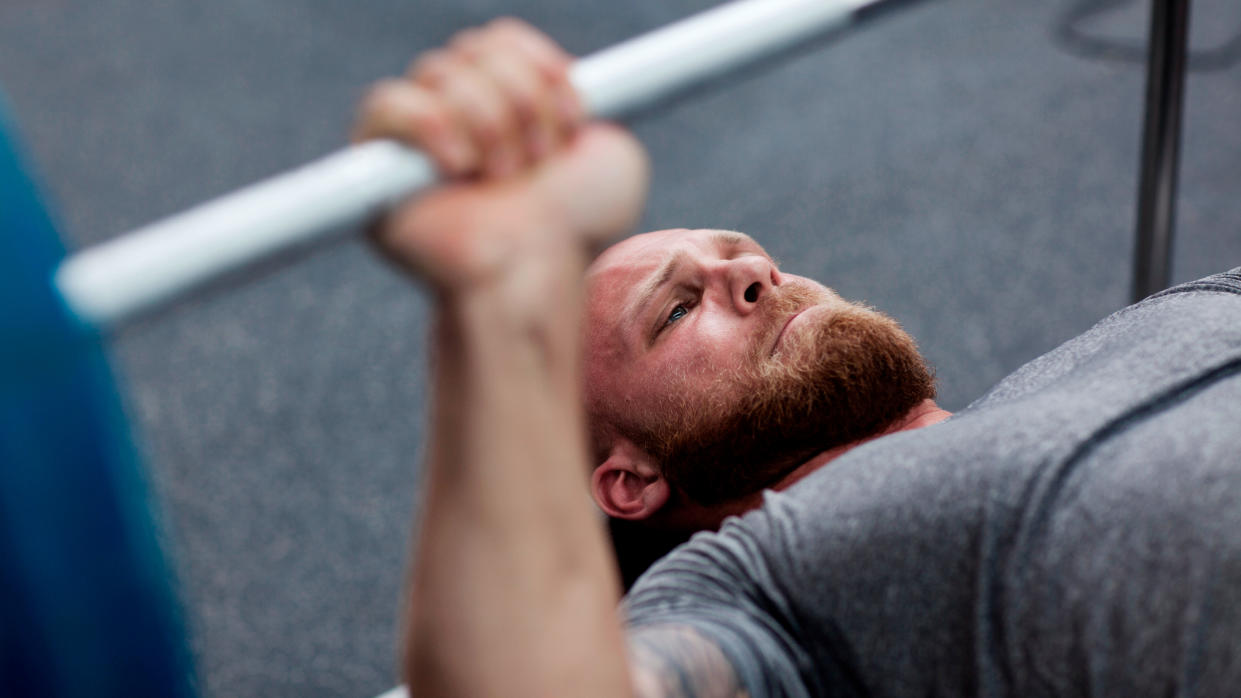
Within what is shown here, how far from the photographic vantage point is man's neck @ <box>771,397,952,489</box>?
1.14 m

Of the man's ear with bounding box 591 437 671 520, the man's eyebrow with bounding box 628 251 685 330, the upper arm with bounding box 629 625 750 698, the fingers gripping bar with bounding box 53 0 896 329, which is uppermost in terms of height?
the fingers gripping bar with bounding box 53 0 896 329

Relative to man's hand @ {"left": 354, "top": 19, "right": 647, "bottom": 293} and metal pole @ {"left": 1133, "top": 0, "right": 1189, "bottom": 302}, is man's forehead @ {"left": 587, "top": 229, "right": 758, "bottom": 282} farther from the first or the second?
man's hand @ {"left": 354, "top": 19, "right": 647, "bottom": 293}

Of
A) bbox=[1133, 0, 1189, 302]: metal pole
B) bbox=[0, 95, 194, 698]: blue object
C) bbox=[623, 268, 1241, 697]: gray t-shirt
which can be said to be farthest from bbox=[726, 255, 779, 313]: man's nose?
bbox=[0, 95, 194, 698]: blue object

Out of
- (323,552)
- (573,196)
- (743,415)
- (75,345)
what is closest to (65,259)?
(75,345)

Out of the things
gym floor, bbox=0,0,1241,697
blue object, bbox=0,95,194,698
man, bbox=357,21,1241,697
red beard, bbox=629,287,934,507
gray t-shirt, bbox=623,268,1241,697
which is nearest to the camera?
blue object, bbox=0,95,194,698

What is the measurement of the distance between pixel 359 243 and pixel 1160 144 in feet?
4.88

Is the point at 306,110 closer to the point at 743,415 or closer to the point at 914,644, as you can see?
the point at 743,415

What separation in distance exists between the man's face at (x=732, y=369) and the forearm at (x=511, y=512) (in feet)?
1.61

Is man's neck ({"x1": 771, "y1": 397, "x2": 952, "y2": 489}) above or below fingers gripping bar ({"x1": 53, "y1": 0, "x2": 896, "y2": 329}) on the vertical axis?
below

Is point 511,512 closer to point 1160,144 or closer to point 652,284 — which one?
point 652,284

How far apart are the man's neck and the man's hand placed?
567mm

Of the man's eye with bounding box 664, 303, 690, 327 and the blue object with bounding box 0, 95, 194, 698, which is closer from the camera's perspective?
the blue object with bounding box 0, 95, 194, 698

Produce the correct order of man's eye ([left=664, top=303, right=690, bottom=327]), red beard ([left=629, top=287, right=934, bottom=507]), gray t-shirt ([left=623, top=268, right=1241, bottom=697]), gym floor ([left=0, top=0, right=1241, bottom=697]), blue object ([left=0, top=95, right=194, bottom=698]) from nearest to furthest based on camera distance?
blue object ([left=0, top=95, right=194, bottom=698]), gray t-shirt ([left=623, top=268, right=1241, bottom=697]), red beard ([left=629, top=287, right=934, bottom=507]), man's eye ([left=664, top=303, right=690, bottom=327]), gym floor ([left=0, top=0, right=1241, bottom=697])

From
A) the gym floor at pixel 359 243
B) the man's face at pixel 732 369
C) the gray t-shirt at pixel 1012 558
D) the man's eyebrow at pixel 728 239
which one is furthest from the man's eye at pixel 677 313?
the gym floor at pixel 359 243
